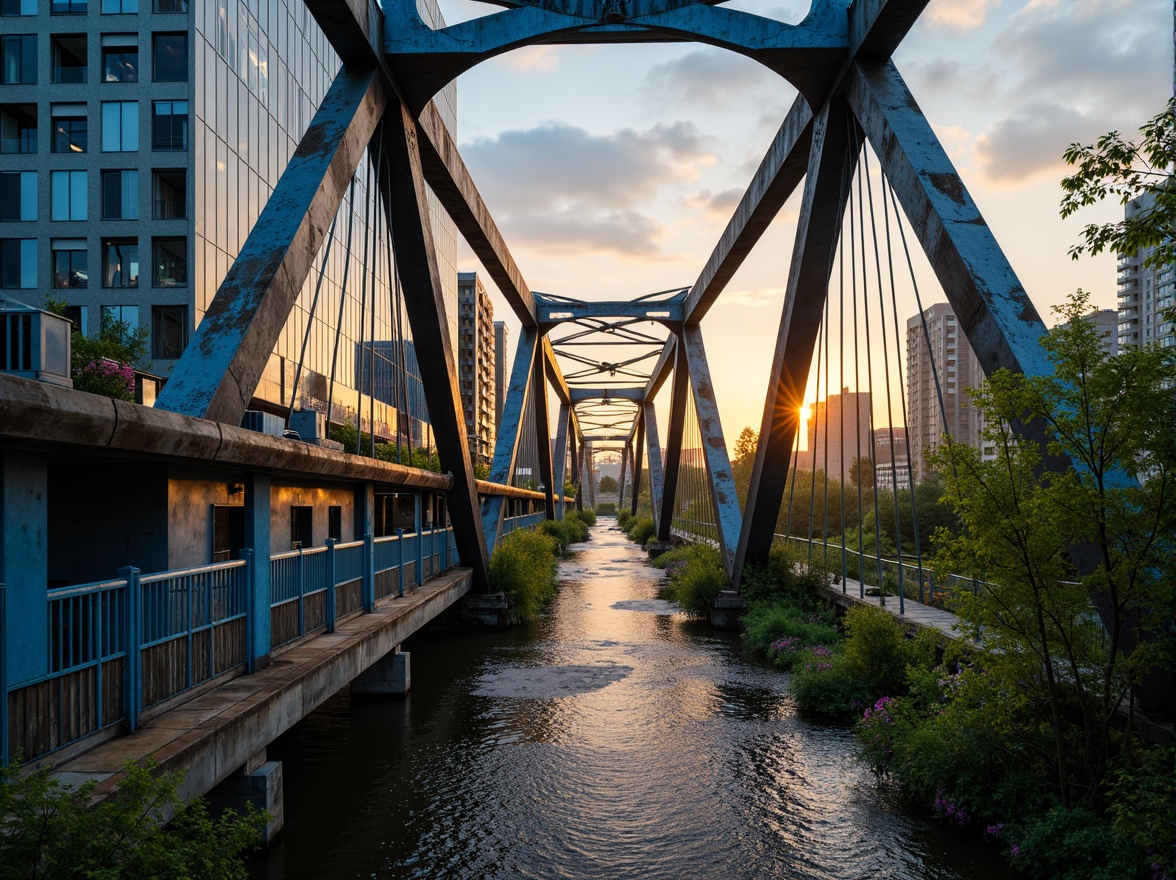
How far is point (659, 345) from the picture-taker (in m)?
40.2

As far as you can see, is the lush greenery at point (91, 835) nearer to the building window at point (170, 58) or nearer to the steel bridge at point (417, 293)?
the steel bridge at point (417, 293)

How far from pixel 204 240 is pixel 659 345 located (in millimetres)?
19148

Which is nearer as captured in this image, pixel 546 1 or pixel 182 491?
pixel 182 491

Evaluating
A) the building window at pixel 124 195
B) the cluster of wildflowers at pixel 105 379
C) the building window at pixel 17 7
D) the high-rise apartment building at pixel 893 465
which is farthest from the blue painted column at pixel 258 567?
the building window at pixel 17 7

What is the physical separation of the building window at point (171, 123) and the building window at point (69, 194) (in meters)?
3.16

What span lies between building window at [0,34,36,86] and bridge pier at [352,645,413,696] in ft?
97.7

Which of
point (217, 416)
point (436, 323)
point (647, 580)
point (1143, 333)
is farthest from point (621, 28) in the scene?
point (1143, 333)

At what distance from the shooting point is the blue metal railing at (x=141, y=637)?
17.1ft

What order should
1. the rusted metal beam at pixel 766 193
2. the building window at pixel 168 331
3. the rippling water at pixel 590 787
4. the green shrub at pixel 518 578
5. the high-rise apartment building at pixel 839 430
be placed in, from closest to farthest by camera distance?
the rippling water at pixel 590 787 → the high-rise apartment building at pixel 839 430 → the rusted metal beam at pixel 766 193 → the green shrub at pixel 518 578 → the building window at pixel 168 331

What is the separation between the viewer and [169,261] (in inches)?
1226

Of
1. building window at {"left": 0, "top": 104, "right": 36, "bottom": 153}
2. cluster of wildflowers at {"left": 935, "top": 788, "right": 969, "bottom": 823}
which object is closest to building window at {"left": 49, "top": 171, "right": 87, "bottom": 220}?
building window at {"left": 0, "top": 104, "right": 36, "bottom": 153}

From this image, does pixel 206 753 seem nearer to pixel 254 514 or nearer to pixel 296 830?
pixel 296 830

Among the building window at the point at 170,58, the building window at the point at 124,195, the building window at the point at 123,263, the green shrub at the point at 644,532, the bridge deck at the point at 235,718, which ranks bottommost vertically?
the green shrub at the point at 644,532

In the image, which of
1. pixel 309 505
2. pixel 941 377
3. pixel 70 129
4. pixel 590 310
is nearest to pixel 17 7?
pixel 70 129
